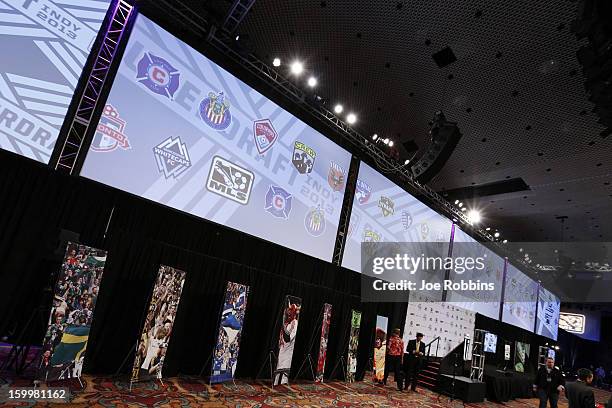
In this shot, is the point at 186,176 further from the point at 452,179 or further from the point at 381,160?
the point at 452,179

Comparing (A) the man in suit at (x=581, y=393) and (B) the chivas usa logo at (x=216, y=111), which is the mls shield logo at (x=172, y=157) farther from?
(A) the man in suit at (x=581, y=393)

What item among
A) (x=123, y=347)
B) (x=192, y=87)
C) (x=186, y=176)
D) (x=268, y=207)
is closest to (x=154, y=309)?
(x=123, y=347)

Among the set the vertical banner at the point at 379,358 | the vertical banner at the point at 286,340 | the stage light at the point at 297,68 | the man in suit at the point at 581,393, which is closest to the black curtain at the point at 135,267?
the vertical banner at the point at 286,340

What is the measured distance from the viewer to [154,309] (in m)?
4.24

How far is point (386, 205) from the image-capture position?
8086 millimetres

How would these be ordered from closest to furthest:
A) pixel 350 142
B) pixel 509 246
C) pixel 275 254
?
pixel 275 254 → pixel 350 142 → pixel 509 246

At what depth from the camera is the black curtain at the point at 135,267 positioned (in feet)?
12.8

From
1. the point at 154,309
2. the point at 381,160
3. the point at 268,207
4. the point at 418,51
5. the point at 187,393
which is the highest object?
the point at 418,51

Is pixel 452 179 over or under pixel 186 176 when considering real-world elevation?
over

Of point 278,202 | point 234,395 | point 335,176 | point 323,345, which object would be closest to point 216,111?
point 278,202

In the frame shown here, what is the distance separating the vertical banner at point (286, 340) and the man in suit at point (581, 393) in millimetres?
3537

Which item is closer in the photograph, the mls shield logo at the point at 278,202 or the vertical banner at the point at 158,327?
the vertical banner at the point at 158,327

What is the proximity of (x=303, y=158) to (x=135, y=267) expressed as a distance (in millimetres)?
3239

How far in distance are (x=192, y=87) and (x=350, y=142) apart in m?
3.54
